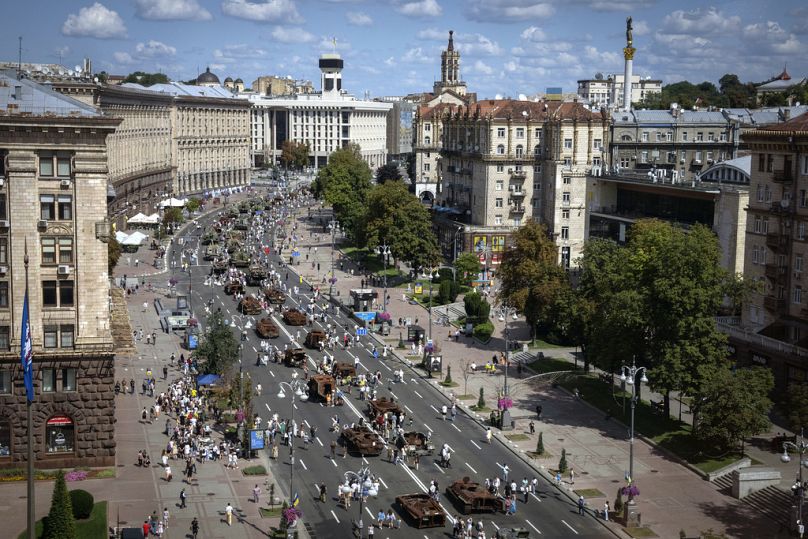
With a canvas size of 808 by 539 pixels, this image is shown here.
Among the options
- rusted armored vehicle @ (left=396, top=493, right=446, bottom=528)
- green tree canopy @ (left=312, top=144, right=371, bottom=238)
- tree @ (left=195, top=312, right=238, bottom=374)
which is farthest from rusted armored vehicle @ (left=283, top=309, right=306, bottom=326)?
rusted armored vehicle @ (left=396, top=493, right=446, bottom=528)

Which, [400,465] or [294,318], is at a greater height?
[294,318]

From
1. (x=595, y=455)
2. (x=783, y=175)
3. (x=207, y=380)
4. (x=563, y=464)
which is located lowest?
(x=595, y=455)

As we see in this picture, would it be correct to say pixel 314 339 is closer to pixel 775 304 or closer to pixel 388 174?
pixel 775 304

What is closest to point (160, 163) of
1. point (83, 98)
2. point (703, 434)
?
point (83, 98)

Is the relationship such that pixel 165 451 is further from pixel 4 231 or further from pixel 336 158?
pixel 336 158

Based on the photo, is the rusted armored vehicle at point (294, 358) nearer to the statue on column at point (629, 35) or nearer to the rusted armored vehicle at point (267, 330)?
the rusted armored vehicle at point (267, 330)

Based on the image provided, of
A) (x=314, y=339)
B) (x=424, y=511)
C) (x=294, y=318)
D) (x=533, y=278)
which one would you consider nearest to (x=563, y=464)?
(x=424, y=511)
